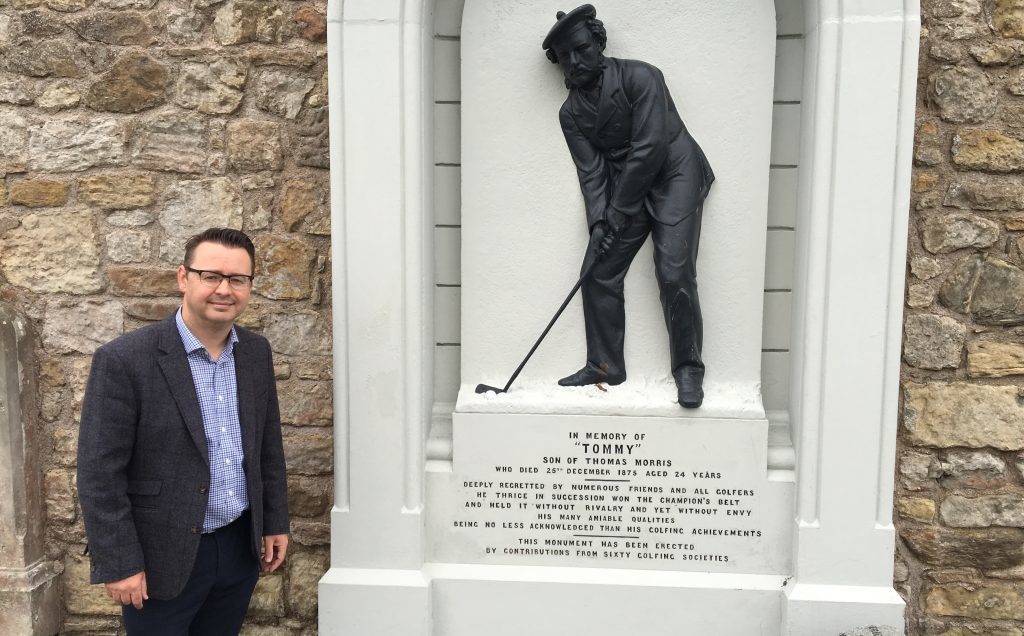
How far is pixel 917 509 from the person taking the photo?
12.1 ft

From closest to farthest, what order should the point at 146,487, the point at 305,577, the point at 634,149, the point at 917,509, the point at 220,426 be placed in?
1. the point at 146,487
2. the point at 220,426
3. the point at 634,149
4. the point at 917,509
5. the point at 305,577

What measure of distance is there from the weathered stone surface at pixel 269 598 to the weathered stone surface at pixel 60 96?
2307mm

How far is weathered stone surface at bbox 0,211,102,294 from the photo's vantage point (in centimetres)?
378

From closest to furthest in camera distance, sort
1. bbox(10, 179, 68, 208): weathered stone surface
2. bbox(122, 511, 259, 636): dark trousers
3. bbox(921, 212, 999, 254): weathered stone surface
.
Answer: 1. bbox(122, 511, 259, 636): dark trousers
2. bbox(921, 212, 999, 254): weathered stone surface
3. bbox(10, 179, 68, 208): weathered stone surface

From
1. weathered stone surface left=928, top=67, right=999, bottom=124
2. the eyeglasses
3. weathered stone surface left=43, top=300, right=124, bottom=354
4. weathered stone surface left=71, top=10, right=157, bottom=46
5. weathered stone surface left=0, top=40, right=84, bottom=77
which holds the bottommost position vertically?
weathered stone surface left=43, top=300, right=124, bottom=354

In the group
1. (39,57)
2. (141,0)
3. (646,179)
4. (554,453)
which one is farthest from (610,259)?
(39,57)

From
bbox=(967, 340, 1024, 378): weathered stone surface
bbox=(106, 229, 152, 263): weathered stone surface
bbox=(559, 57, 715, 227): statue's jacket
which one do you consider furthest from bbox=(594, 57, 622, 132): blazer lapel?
bbox=(106, 229, 152, 263): weathered stone surface

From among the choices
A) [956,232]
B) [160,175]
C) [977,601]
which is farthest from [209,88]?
[977,601]

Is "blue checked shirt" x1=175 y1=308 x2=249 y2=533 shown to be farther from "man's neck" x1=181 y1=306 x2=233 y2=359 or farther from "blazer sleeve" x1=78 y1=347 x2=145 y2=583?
"blazer sleeve" x1=78 y1=347 x2=145 y2=583

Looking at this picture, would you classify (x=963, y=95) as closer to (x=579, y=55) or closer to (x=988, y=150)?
(x=988, y=150)

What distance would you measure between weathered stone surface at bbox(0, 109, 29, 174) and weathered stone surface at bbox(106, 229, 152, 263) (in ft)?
1.68

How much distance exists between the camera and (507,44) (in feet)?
11.3

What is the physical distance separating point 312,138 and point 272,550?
5.81 feet

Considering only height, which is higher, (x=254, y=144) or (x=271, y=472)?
(x=254, y=144)
